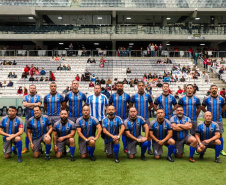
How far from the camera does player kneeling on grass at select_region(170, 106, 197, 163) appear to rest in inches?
224

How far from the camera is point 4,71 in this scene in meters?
20.2

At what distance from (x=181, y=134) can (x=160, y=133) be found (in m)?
0.47

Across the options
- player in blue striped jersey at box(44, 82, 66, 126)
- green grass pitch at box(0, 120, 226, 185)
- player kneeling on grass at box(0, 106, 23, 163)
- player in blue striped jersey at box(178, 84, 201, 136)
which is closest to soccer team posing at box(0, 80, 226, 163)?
player kneeling on grass at box(0, 106, 23, 163)

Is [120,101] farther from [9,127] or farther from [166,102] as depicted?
[9,127]

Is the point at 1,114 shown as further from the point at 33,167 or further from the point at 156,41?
the point at 156,41

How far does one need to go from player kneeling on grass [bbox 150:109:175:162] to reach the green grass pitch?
0.72 ft

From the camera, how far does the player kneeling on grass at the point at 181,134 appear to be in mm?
5695

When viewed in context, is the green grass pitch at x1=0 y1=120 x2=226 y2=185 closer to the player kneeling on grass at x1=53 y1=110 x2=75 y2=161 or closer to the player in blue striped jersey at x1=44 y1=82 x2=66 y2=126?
the player kneeling on grass at x1=53 y1=110 x2=75 y2=161

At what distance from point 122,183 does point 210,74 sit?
1694cm

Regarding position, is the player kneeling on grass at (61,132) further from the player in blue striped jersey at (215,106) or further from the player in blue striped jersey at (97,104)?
the player in blue striped jersey at (215,106)

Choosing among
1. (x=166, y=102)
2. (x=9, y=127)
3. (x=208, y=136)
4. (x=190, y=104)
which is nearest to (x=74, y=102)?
(x=9, y=127)

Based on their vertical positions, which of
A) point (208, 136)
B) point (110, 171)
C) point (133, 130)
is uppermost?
point (133, 130)

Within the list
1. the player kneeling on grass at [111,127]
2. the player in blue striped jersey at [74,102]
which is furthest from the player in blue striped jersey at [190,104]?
the player in blue striped jersey at [74,102]

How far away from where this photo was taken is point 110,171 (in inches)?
198
